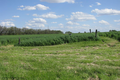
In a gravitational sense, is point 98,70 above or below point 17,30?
below

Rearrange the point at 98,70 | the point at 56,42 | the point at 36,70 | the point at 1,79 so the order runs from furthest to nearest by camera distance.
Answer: the point at 56,42
the point at 36,70
the point at 98,70
the point at 1,79

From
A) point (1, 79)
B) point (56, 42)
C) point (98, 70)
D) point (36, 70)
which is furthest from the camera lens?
point (56, 42)

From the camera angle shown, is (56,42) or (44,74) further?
(56,42)

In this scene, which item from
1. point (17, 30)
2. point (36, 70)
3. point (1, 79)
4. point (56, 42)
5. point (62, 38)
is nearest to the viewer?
point (1, 79)

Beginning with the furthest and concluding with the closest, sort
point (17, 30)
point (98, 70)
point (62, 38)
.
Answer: point (17, 30) → point (62, 38) → point (98, 70)

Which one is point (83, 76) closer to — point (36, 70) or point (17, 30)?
point (36, 70)

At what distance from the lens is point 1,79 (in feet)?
16.2

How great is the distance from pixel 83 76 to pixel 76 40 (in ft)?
51.3

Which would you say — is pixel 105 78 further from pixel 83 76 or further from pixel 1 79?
pixel 1 79

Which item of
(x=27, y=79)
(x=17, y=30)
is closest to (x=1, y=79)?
(x=27, y=79)

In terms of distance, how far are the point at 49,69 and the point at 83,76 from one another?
185 centimetres

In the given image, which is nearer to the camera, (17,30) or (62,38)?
(62,38)

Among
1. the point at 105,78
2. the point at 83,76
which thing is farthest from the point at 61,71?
the point at 105,78

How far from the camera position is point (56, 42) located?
63.7 ft
